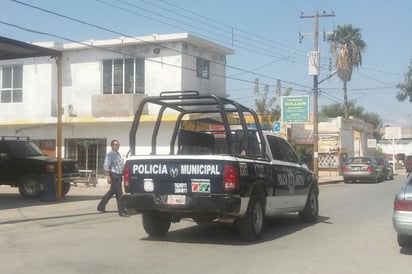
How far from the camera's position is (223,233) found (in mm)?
11016

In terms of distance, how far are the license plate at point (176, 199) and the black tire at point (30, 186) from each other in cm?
1019

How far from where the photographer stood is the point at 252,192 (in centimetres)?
1002

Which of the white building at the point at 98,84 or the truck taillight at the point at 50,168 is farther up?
the white building at the point at 98,84

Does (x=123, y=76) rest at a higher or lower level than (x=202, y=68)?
lower

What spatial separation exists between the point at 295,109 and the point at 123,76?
10164 mm

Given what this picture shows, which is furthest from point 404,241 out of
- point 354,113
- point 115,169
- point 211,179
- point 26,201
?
point 354,113

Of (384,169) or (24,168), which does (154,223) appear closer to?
(24,168)

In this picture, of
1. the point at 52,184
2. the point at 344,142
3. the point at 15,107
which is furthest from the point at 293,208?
the point at 344,142

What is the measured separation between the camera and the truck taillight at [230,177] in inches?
367

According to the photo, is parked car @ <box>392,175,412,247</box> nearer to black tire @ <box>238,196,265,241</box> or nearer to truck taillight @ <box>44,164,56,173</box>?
black tire @ <box>238,196,265,241</box>

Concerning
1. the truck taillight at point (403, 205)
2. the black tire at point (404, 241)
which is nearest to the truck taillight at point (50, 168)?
the black tire at point (404, 241)

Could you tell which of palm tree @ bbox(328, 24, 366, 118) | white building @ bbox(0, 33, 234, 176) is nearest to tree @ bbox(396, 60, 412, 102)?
palm tree @ bbox(328, 24, 366, 118)

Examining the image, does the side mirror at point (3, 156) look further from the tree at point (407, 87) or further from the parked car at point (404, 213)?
the tree at point (407, 87)

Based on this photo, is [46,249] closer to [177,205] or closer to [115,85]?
[177,205]
